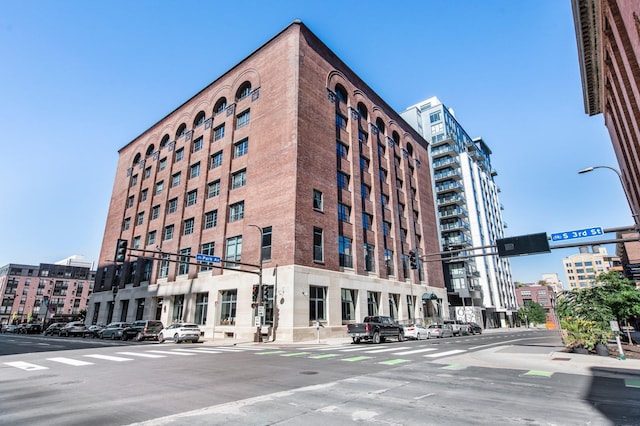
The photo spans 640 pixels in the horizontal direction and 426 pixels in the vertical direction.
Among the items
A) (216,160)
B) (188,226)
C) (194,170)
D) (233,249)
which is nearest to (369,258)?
(233,249)

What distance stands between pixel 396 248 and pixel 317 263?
14443mm

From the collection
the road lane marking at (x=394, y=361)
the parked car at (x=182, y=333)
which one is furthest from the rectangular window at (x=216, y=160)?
the road lane marking at (x=394, y=361)

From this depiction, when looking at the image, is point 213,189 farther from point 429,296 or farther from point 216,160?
point 429,296

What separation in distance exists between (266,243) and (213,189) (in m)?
11.9

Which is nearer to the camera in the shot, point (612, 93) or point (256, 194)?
point (612, 93)

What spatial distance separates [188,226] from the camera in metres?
38.8

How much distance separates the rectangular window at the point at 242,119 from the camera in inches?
1442

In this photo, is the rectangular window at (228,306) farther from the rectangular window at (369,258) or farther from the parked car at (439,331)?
the parked car at (439,331)

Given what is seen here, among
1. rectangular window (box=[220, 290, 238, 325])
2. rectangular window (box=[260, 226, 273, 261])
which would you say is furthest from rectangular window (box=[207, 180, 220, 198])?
rectangular window (box=[220, 290, 238, 325])

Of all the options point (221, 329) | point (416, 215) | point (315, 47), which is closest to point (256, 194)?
point (221, 329)

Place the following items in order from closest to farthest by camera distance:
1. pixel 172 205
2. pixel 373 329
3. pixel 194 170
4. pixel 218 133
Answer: pixel 373 329 → pixel 218 133 → pixel 194 170 → pixel 172 205

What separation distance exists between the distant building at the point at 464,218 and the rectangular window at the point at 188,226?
4249cm

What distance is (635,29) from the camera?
42.2 ft

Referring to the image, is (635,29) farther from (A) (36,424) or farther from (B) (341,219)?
(B) (341,219)
